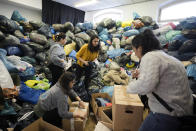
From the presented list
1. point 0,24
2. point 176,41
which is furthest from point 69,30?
point 176,41

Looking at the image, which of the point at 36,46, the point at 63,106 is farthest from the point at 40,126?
the point at 36,46

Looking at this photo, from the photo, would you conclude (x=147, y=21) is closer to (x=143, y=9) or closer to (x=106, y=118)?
(x=143, y=9)

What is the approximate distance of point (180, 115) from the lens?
689 millimetres

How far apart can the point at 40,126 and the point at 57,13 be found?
5340 millimetres

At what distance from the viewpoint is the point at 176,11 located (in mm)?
4426

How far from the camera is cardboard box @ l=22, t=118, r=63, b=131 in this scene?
46.6 inches

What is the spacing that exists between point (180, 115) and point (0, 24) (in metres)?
3.39

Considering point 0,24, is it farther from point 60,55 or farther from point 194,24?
point 194,24

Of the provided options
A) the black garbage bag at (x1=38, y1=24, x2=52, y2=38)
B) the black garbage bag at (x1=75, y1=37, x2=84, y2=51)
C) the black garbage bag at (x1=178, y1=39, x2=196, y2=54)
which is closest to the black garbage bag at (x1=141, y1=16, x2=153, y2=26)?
the black garbage bag at (x1=178, y1=39, x2=196, y2=54)

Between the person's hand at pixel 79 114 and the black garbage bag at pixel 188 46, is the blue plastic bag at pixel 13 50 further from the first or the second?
the black garbage bag at pixel 188 46

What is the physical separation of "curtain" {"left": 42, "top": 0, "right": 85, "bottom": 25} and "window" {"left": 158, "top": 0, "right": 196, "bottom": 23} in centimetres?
405

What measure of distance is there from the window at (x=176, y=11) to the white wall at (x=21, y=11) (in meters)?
5.24

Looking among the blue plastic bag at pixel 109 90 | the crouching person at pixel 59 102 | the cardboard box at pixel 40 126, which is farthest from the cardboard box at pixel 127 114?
the blue plastic bag at pixel 109 90

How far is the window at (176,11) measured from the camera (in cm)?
407
